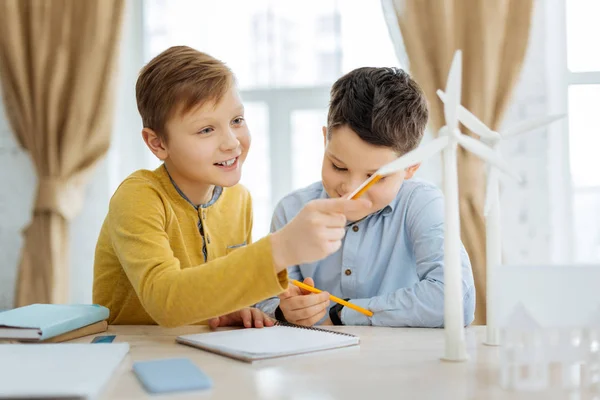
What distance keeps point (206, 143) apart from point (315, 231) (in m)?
0.56

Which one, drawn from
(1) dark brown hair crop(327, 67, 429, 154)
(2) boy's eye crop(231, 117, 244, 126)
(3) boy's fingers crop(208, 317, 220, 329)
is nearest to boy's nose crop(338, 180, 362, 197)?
(1) dark brown hair crop(327, 67, 429, 154)

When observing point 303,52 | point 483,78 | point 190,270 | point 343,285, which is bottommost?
point 343,285

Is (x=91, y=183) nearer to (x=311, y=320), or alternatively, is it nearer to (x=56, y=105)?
(x=56, y=105)

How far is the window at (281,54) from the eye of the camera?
3.21 m

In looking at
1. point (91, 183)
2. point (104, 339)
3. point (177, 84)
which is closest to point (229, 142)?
point (177, 84)

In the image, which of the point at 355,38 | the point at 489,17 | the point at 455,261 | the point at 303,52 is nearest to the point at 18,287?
the point at 303,52

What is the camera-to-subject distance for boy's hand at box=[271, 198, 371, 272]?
1013 mm

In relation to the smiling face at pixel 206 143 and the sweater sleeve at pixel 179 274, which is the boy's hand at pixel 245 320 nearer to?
the sweater sleeve at pixel 179 274

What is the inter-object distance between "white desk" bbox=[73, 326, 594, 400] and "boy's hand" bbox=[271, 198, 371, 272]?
163 millimetres

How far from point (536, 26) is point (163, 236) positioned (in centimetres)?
239

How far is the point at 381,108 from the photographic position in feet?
4.84

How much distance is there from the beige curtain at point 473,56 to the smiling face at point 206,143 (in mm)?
1663

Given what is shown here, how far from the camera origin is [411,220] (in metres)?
1.62

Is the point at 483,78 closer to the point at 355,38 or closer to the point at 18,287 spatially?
the point at 355,38
